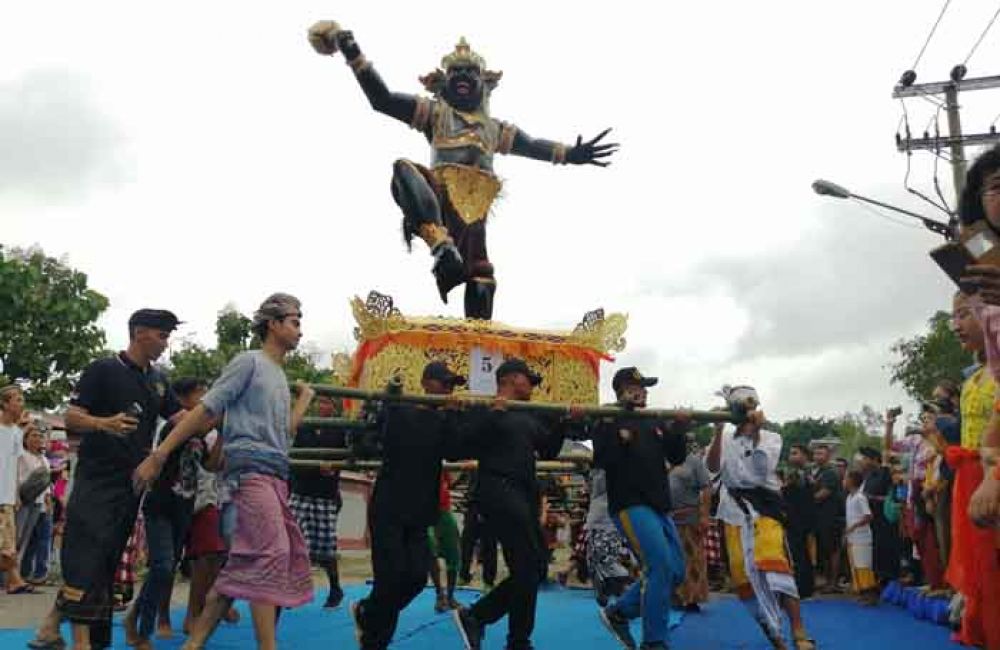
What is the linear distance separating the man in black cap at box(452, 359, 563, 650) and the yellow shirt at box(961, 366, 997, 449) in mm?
2148

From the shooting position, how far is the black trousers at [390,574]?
5027 millimetres

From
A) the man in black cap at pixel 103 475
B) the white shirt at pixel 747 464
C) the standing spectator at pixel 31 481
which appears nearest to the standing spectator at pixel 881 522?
the white shirt at pixel 747 464

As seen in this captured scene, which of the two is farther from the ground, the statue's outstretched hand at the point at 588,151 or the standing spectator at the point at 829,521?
the statue's outstretched hand at the point at 588,151

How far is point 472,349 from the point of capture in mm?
8086

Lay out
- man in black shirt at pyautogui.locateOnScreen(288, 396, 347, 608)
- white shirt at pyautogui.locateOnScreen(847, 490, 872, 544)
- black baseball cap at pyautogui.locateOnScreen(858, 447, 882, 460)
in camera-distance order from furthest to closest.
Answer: black baseball cap at pyautogui.locateOnScreen(858, 447, 882, 460), white shirt at pyautogui.locateOnScreen(847, 490, 872, 544), man in black shirt at pyautogui.locateOnScreen(288, 396, 347, 608)

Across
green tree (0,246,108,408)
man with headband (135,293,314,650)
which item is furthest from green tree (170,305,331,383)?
man with headband (135,293,314,650)

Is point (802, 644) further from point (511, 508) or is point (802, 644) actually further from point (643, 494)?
point (511, 508)

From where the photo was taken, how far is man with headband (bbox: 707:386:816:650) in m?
5.98

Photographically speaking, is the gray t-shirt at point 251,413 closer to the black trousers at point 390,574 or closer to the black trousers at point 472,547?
the black trousers at point 390,574

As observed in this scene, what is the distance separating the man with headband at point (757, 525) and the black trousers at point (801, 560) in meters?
4.19

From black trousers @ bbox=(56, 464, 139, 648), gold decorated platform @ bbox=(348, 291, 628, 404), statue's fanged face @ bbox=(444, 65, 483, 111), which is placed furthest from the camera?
statue's fanged face @ bbox=(444, 65, 483, 111)

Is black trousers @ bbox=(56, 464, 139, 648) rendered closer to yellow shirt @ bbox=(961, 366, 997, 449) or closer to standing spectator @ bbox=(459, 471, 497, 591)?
yellow shirt @ bbox=(961, 366, 997, 449)

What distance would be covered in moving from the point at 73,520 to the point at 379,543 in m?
1.46

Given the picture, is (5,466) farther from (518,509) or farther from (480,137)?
(518,509)
